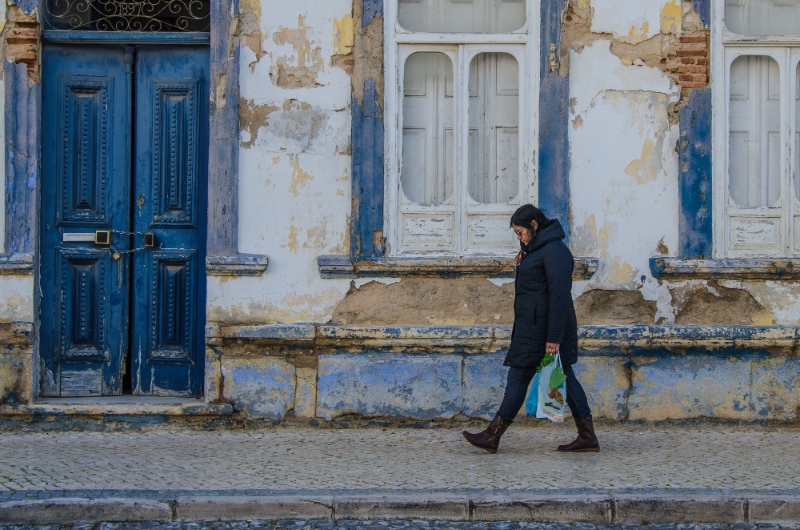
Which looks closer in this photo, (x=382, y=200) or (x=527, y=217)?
(x=527, y=217)

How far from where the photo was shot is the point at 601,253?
294 inches

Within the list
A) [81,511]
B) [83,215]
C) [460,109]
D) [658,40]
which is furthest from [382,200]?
[81,511]

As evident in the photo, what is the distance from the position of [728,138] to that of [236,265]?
12.6 feet

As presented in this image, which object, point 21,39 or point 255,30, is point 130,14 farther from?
point 255,30

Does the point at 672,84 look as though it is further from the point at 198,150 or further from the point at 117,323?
the point at 117,323

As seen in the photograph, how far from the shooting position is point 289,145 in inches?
290

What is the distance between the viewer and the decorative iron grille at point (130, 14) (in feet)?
24.7

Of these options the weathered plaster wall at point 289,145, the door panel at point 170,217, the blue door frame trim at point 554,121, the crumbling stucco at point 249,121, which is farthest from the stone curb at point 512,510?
the crumbling stucco at point 249,121

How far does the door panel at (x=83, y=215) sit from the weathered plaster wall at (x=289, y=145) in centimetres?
96

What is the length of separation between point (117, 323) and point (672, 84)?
15.0 ft

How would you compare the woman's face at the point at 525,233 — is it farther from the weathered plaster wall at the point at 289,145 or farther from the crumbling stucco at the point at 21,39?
the crumbling stucco at the point at 21,39

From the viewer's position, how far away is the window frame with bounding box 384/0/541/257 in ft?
24.5

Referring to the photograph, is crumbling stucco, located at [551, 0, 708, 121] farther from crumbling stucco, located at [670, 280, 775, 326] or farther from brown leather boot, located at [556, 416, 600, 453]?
brown leather boot, located at [556, 416, 600, 453]

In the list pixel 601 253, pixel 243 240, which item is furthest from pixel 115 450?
pixel 601 253
